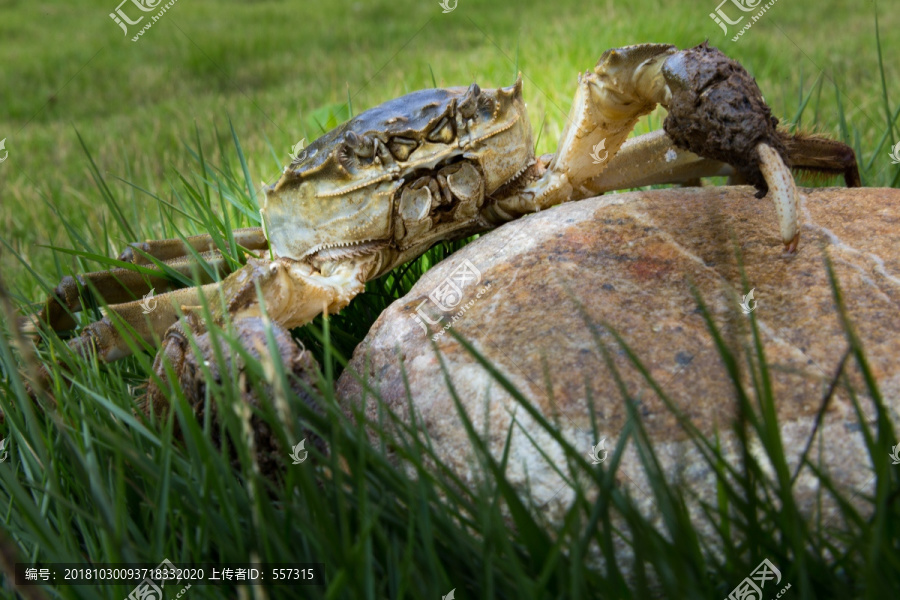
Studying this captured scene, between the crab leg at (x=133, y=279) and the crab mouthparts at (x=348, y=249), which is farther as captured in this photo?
the crab leg at (x=133, y=279)

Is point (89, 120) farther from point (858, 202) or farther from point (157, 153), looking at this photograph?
point (858, 202)

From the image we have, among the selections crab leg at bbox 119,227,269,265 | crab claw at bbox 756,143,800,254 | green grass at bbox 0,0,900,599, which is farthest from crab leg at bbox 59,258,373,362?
crab claw at bbox 756,143,800,254

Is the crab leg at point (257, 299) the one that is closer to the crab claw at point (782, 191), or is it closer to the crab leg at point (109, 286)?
the crab leg at point (109, 286)

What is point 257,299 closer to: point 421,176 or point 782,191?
point 421,176

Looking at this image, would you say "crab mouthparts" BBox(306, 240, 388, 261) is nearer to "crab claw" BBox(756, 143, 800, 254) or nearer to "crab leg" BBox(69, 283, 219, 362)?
"crab leg" BBox(69, 283, 219, 362)

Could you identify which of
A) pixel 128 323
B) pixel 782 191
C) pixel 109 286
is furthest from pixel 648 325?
pixel 109 286

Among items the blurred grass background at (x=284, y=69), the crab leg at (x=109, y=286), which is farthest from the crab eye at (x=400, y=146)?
the blurred grass background at (x=284, y=69)
